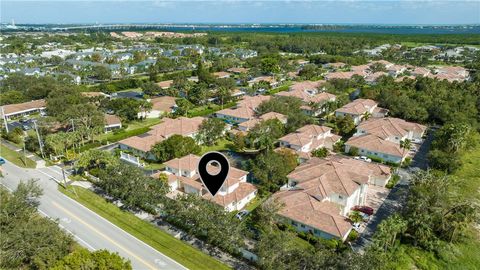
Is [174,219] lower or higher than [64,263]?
lower

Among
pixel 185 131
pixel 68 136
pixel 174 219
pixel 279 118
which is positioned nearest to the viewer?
pixel 174 219

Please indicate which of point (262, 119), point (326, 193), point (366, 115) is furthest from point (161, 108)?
point (326, 193)

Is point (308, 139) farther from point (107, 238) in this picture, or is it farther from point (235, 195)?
point (107, 238)

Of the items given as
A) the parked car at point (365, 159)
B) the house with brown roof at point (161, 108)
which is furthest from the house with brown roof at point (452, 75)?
the house with brown roof at point (161, 108)

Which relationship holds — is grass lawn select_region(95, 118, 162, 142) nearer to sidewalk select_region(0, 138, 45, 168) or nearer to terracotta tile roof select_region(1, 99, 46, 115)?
sidewalk select_region(0, 138, 45, 168)

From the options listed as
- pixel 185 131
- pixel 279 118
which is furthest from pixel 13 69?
pixel 279 118

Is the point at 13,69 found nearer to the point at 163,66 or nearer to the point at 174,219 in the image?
the point at 163,66
